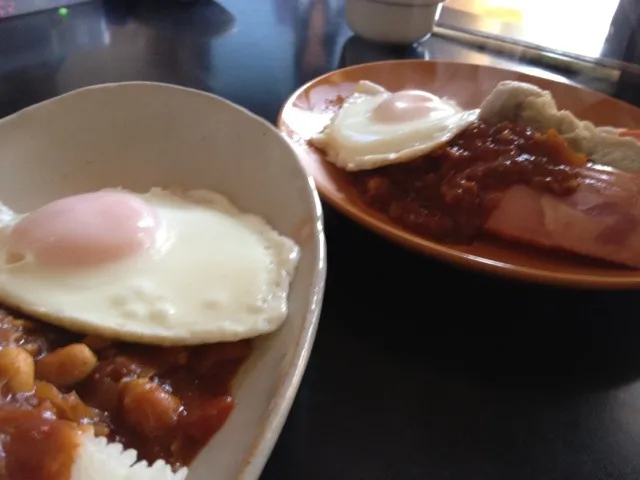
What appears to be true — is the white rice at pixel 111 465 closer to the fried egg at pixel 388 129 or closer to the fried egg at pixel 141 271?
the fried egg at pixel 141 271

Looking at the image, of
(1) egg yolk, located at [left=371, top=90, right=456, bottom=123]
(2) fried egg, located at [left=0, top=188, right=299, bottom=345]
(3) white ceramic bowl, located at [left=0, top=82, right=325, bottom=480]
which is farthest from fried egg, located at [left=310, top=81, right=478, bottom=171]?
(2) fried egg, located at [left=0, top=188, right=299, bottom=345]

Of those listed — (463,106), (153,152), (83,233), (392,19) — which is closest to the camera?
(83,233)

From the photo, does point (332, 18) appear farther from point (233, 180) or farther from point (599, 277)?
point (599, 277)

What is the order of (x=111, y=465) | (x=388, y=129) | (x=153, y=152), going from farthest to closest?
1. (x=388, y=129)
2. (x=153, y=152)
3. (x=111, y=465)

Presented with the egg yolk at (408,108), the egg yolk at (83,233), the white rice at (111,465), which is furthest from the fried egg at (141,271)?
the egg yolk at (408,108)

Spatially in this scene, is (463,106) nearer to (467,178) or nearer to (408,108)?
(408,108)

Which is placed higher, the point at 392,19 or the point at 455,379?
the point at 392,19

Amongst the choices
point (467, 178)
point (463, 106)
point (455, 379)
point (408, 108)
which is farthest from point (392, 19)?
point (455, 379)

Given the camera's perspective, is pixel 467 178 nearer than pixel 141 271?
No
